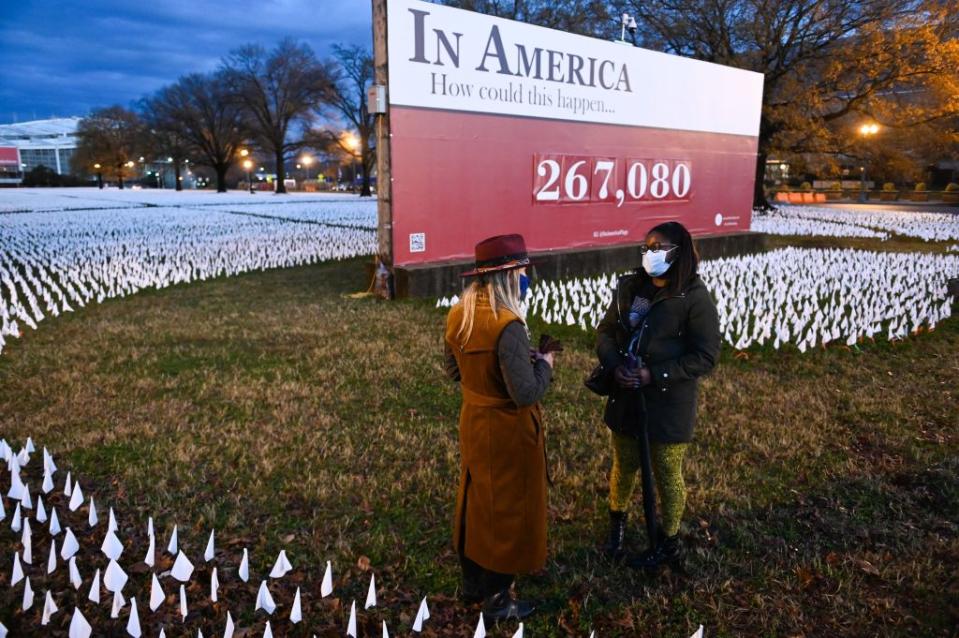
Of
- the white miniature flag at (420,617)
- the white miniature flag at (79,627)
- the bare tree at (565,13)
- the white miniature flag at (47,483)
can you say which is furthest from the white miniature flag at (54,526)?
the bare tree at (565,13)

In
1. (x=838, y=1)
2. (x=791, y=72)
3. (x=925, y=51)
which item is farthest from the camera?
(x=791, y=72)

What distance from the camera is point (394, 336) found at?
8.45m

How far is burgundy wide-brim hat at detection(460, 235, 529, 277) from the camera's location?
9.07 ft

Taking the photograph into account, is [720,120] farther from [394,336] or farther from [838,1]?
Answer: [838,1]

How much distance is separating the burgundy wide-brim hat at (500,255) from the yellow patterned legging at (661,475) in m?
1.37

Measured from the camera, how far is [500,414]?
284 cm

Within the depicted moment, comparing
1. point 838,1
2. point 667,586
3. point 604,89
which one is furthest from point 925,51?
point 667,586

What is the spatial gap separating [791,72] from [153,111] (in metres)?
58.7

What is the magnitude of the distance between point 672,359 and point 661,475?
2.17ft

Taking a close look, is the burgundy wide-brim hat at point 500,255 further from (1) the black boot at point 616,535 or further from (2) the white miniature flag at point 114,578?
(2) the white miniature flag at point 114,578

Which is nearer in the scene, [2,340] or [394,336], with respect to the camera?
[2,340]

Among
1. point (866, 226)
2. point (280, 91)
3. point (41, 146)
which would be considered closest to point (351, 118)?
point (280, 91)

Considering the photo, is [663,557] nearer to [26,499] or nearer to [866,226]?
[26,499]

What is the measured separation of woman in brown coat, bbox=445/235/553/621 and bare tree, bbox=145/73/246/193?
6560 centimetres
